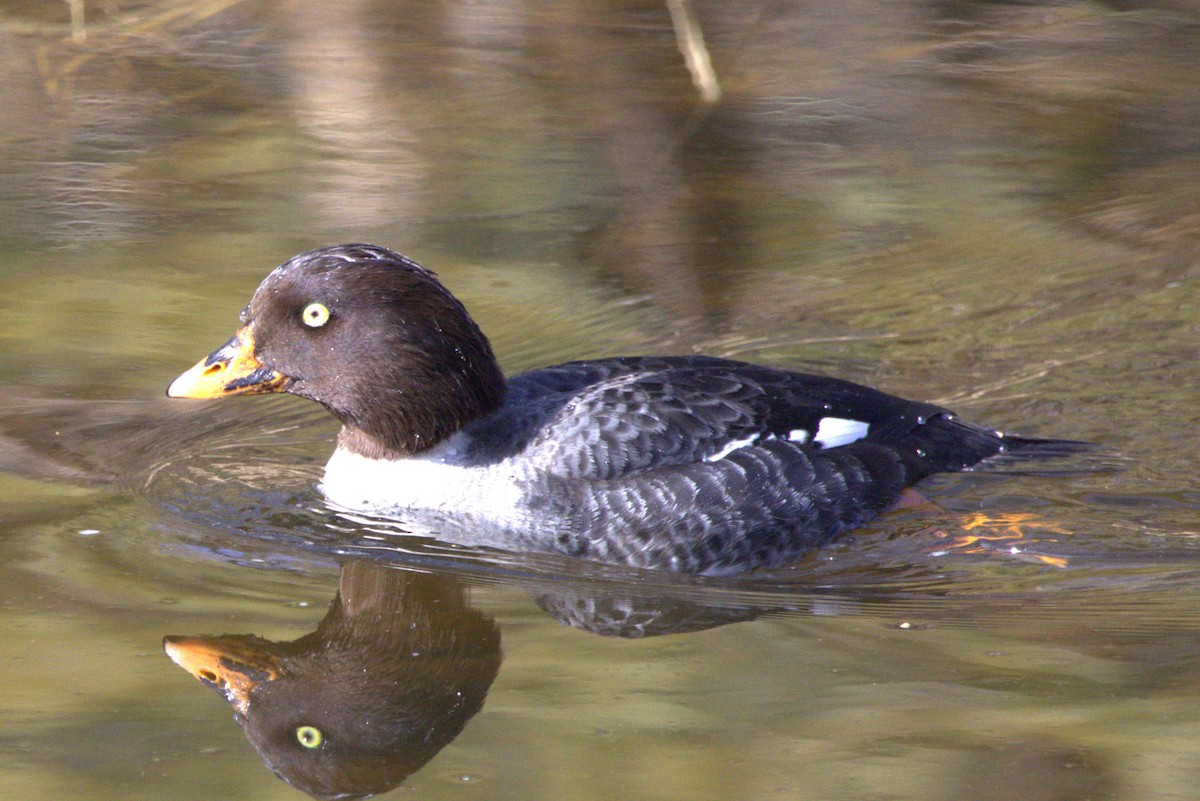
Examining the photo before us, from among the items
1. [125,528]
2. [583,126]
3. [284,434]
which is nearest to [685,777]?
[125,528]

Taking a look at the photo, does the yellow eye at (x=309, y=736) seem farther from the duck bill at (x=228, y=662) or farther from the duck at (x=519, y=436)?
the duck at (x=519, y=436)

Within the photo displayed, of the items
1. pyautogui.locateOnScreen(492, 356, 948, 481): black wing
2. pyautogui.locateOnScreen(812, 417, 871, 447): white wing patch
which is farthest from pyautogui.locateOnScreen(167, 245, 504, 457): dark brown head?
pyautogui.locateOnScreen(812, 417, 871, 447): white wing patch

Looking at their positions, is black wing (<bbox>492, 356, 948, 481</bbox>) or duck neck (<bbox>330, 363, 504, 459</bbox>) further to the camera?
duck neck (<bbox>330, 363, 504, 459</bbox>)

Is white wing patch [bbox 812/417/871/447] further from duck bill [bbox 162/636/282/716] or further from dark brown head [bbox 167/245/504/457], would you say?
duck bill [bbox 162/636/282/716]

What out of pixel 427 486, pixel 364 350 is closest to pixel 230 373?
pixel 364 350

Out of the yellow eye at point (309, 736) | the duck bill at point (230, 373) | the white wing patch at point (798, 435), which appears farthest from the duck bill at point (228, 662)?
the white wing patch at point (798, 435)

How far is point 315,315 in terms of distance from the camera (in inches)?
244

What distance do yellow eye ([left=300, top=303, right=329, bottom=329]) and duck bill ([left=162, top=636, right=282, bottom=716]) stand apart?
141cm

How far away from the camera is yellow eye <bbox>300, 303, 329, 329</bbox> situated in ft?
20.3

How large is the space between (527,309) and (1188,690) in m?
4.48

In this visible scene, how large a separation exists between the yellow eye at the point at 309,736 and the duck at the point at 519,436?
4.98 ft

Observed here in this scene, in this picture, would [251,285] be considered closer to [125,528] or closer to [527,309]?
[527,309]

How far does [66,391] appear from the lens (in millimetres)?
7496

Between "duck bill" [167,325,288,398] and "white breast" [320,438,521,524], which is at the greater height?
"duck bill" [167,325,288,398]
